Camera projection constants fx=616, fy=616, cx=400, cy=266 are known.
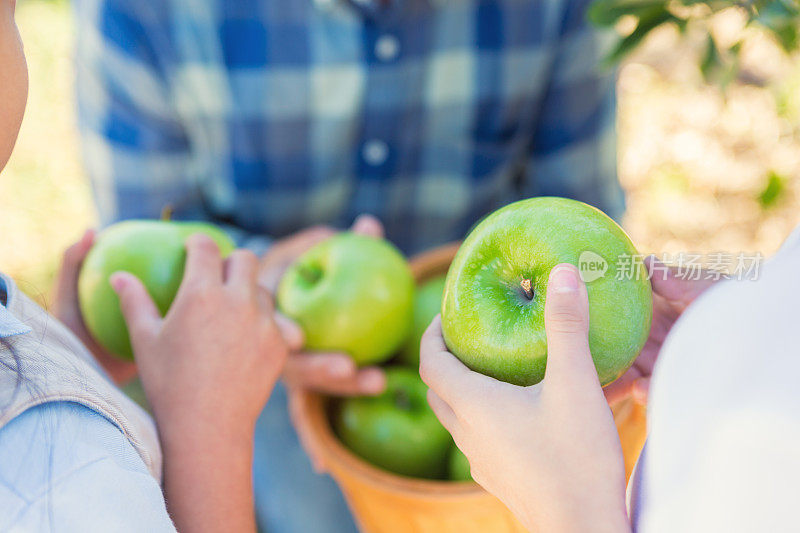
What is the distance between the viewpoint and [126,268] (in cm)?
67

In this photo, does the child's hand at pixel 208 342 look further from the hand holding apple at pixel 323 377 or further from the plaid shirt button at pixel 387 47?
the plaid shirt button at pixel 387 47

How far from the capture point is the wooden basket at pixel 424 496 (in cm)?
62

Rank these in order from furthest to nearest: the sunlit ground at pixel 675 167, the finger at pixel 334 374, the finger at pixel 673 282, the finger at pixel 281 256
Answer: the sunlit ground at pixel 675 167 → the finger at pixel 281 256 → the finger at pixel 334 374 → the finger at pixel 673 282

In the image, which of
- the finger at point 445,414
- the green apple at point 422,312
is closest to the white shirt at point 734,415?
the finger at point 445,414

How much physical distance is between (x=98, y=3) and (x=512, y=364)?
0.89 metres

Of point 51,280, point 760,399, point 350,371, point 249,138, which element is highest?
point 760,399

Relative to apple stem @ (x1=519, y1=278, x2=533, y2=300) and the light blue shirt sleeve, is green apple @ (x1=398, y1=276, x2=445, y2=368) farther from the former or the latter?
the light blue shirt sleeve

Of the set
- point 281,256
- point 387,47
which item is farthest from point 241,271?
point 387,47

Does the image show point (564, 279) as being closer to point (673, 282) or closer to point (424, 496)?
point (673, 282)

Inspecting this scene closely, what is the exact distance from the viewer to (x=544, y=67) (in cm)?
104

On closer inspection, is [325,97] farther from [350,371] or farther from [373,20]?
[350,371]

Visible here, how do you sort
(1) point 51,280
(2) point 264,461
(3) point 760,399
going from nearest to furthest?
(3) point 760,399 → (2) point 264,461 → (1) point 51,280

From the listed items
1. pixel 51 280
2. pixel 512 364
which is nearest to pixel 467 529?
pixel 512 364

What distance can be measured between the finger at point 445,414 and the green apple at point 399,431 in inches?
10.5
